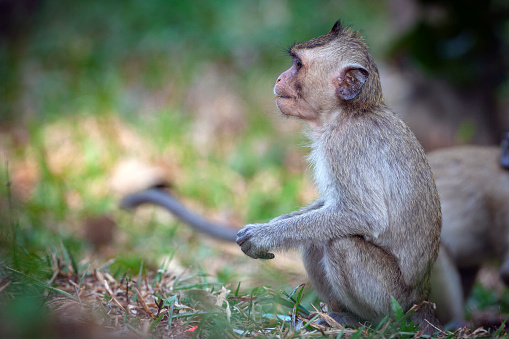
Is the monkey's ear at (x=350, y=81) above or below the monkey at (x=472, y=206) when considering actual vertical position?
above

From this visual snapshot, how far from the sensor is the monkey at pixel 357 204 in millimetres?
3324

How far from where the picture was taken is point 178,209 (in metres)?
5.93

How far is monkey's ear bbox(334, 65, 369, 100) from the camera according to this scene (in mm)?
3492

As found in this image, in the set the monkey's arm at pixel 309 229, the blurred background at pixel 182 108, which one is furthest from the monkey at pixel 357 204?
the blurred background at pixel 182 108

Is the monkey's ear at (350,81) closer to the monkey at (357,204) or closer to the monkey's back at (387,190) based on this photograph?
the monkey at (357,204)

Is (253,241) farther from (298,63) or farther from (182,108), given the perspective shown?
(182,108)

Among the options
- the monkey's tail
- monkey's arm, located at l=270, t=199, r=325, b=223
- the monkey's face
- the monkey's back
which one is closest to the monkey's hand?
monkey's arm, located at l=270, t=199, r=325, b=223

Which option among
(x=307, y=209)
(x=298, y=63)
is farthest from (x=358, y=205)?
(x=298, y=63)

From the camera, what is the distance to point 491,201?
18.0 feet

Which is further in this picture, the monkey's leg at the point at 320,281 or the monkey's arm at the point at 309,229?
the monkey's leg at the point at 320,281

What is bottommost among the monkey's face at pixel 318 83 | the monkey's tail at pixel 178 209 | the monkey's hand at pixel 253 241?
the monkey's tail at pixel 178 209

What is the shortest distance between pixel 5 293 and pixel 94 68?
20.7 feet

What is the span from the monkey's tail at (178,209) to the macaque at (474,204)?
2011 mm

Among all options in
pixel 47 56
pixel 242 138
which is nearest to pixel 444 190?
pixel 242 138
